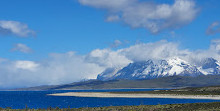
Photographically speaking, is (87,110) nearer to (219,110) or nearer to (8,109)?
(8,109)

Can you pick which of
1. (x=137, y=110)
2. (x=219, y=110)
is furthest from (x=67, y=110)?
(x=219, y=110)

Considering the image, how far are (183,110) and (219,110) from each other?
6785mm

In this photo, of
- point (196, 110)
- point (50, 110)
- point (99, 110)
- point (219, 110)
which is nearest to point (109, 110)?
point (99, 110)

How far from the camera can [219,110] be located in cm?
5203

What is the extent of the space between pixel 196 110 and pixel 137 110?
Answer: 1081 centimetres

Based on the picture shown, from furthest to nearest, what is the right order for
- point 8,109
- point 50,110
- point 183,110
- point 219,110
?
point 8,109, point 50,110, point 183,110, point 219,110

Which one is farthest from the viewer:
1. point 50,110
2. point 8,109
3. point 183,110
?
point 8,109

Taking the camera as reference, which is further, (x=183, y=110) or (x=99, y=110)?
(x=99, y=110)

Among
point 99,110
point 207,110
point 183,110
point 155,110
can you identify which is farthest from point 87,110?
point 207,110

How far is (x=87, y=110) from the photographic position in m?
62.5

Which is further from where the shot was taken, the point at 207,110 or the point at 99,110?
the point at 99,110

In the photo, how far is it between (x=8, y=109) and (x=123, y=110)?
974 inches

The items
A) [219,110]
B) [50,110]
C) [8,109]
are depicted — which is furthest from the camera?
Answer: [8,109]

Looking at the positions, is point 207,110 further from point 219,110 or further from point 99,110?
point 99,110
